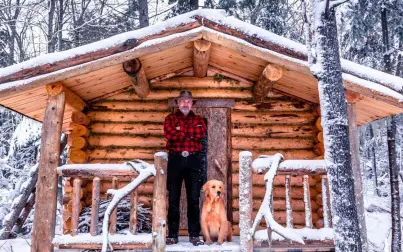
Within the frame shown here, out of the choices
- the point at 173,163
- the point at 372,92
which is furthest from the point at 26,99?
the point at 372,92

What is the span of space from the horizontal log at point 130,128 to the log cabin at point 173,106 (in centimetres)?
2

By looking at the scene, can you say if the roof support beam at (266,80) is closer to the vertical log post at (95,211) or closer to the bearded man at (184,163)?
the bearded man at (184,163)

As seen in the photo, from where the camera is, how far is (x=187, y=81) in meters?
8.25

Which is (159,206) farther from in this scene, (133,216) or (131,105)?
(131,105)

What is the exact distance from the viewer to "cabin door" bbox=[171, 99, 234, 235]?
775 centimetres

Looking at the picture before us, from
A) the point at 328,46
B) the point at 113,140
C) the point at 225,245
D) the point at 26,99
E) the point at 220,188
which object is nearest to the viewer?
the point at 328,46

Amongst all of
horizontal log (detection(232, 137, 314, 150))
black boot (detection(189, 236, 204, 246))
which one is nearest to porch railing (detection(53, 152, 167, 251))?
black boot (detection(189, 236, 204, 246))

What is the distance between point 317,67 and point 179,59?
12.9 feet

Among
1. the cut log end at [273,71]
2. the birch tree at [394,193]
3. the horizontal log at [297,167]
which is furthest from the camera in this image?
the birch tree at [394,193]

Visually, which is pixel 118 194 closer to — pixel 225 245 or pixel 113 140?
pixel 225 245

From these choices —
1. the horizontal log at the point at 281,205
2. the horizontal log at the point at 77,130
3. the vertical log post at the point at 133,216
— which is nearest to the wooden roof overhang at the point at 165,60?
the horizontal log at the point at 77,130

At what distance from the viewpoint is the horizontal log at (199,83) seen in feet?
26.8

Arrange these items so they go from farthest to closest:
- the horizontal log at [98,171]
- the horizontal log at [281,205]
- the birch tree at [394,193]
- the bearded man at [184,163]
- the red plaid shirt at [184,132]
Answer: the birch tree at [394,193]
the horizontal log at [281,205]
the red plaid shirt at [184,132]
the bearded man at [184,163]
the horizontal log at [98,171]

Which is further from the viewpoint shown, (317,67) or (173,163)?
(173,163)
